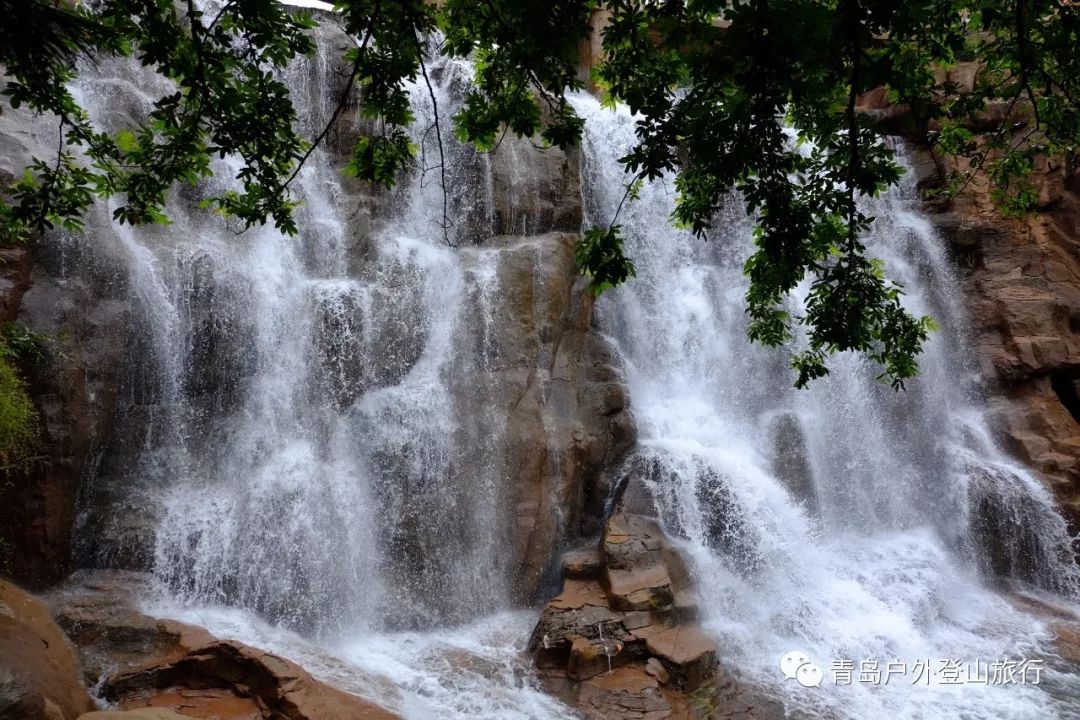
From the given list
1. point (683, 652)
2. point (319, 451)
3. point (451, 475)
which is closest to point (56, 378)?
point (319, 451)

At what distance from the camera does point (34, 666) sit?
5.26m

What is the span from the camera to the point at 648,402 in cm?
1183

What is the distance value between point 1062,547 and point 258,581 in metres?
12.0

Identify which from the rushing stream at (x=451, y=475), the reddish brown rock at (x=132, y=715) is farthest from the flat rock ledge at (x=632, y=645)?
the reddish brown rock at (x=132, y=715)

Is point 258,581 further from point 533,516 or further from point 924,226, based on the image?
point 924,226

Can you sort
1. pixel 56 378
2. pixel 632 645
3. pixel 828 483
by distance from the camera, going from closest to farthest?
pixel 56 378 < pixel 632 645 < pixel 828 483

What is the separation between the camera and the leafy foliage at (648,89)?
3199 millimetres

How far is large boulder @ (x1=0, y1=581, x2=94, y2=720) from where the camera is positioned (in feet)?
15.1

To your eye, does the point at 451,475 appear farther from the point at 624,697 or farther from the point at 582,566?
the point at 624,697

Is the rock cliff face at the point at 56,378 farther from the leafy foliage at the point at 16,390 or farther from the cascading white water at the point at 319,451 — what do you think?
the cascading white water at the point at 319,451

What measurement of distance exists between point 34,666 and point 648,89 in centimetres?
618

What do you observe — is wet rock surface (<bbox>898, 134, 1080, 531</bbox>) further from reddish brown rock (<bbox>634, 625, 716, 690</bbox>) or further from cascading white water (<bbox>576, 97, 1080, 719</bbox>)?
reddish brown rock (<bbox>634, 625, 716, 690</bbox>)

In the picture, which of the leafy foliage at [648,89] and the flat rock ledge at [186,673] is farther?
the flat rock ledge at [186,673]

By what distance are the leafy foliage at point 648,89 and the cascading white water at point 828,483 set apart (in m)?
5.01
